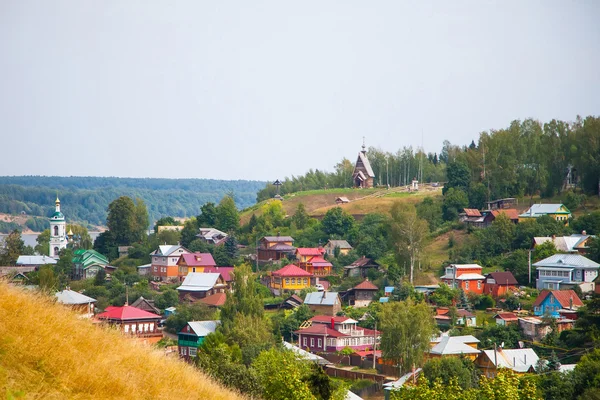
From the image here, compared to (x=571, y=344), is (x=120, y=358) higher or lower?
higher

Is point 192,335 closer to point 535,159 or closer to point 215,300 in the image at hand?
point 215,300

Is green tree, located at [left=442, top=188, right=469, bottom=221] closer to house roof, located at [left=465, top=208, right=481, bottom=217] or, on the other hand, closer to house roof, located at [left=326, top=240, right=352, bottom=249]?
house roof, located at [left=465, top=208, right=481, bottom=217]

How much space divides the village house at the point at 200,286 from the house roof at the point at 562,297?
724 inches

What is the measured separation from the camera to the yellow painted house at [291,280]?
170 feet

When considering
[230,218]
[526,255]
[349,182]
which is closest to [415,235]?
[526,255]

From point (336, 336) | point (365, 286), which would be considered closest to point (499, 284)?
point (365, 286)

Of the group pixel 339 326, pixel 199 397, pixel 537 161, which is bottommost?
pixel 339 326

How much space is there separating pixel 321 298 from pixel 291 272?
6215 mm

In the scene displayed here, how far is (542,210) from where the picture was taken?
178ft

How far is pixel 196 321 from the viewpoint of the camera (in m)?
42.8

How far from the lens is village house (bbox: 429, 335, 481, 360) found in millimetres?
34719

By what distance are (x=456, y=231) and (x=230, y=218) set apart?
18.1 m

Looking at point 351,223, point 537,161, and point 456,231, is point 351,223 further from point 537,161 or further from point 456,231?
point 537,161

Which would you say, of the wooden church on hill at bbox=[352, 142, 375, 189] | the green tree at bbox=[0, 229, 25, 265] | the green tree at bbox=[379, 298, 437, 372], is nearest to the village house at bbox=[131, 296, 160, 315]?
the green tree at bbox=[379, 298, 437, 372]
